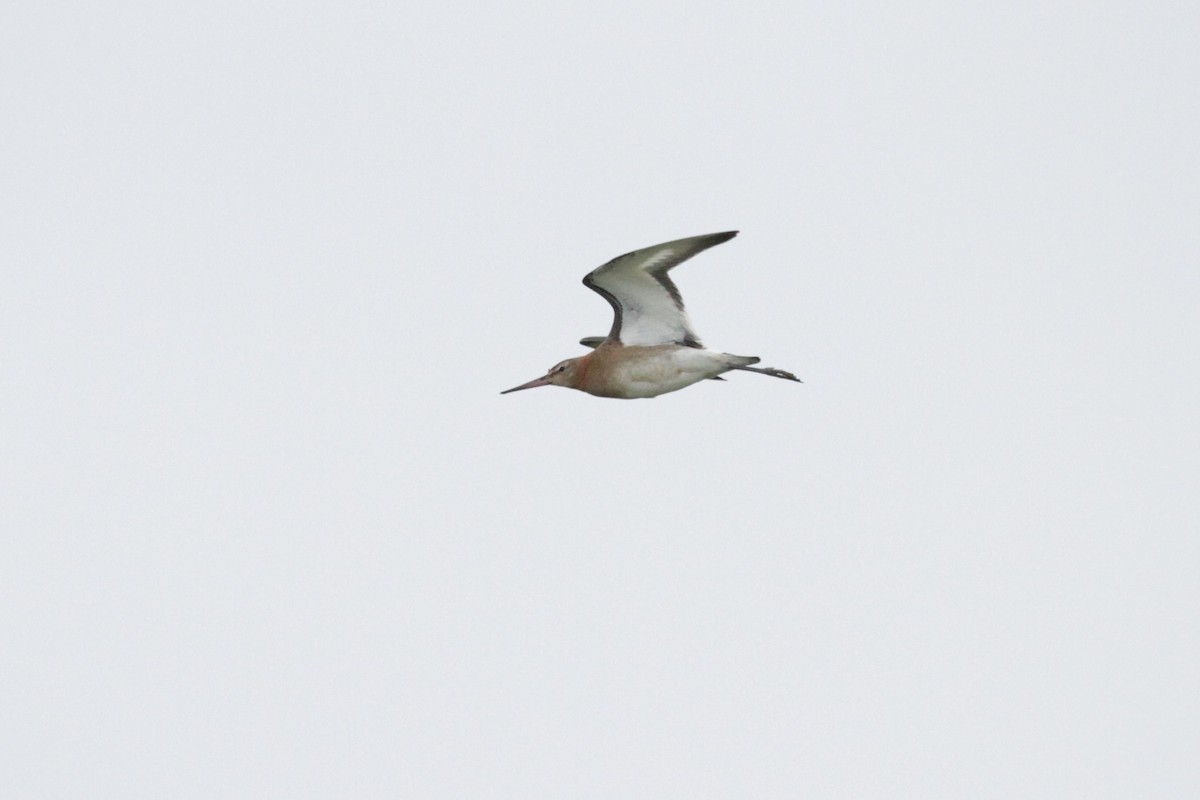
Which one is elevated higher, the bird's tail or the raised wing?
the raised wing

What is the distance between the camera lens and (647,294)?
17203 mm

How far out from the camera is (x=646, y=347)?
57.5 ft

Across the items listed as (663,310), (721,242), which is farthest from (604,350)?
(721,242)

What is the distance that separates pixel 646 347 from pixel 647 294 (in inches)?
26.6

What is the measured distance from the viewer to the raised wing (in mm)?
16344

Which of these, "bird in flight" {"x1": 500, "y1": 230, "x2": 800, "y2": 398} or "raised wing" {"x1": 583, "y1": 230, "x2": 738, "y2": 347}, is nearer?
"raised wing" {"x1": 583, "y1": 230, "x2": 738, "y2": 347}

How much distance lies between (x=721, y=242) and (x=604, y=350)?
261 cm

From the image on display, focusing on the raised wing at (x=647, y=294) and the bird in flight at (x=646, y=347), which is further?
the bird in flight at (x=646, y=347)

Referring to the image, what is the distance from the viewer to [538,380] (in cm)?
1869

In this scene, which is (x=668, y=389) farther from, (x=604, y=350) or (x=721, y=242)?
(x=721, y=242)

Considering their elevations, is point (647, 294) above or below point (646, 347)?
above

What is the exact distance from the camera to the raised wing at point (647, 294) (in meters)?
16.3

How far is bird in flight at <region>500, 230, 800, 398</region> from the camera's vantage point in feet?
55.9

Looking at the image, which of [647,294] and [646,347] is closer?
[647,294]
